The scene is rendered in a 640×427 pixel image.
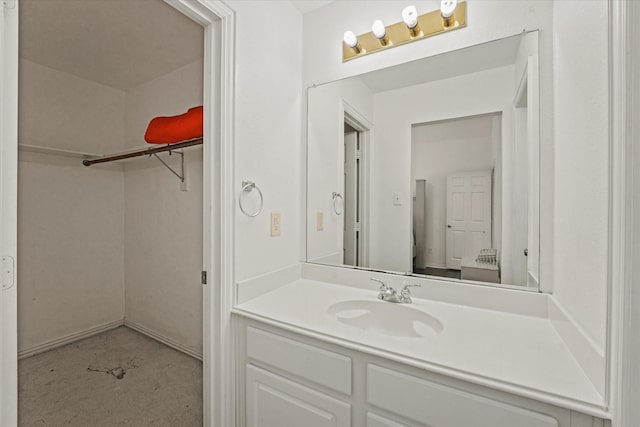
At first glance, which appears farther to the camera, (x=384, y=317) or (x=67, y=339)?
(x=67, y=339)

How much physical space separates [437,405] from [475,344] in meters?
0.23

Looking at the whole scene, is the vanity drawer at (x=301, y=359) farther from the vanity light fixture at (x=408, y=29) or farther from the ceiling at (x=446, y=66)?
the vanity light fixture at (x=408, y=29)

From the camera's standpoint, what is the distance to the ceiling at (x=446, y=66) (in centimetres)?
128

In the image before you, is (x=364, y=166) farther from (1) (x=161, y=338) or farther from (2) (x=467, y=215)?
(1) (x=161, y=338)

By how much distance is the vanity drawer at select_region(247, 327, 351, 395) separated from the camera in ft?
3.30

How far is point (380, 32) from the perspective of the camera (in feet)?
4.83

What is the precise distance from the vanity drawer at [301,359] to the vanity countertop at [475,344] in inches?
2.5

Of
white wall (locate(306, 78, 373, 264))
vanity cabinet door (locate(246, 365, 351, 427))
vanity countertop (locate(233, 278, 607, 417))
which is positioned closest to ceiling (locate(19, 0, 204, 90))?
white wall (locate(306, 78, 373, 264))

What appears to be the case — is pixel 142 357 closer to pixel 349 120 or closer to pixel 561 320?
pixel 349 120

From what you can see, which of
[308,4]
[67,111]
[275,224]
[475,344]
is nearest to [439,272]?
[475,344]

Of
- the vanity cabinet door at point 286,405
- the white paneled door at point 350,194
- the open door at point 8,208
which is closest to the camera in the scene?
the open door at point 8,208

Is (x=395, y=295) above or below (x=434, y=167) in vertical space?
below

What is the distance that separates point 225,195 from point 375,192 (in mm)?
791

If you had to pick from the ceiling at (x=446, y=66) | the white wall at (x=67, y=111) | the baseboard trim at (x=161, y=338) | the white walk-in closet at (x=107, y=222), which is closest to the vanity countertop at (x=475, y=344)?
the ceiling at (x=446, y=66)
